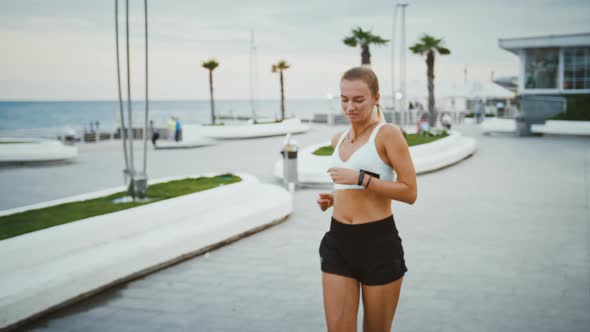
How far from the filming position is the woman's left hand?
109 inches

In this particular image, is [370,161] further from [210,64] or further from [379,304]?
[210,64]

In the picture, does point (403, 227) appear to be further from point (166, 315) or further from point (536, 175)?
point (536, 175)

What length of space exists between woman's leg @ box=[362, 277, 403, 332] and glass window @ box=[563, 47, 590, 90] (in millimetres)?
39271

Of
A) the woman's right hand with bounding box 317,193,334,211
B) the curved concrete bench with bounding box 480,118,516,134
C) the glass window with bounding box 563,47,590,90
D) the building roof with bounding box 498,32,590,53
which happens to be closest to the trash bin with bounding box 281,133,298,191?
the woman's right hand with bounding box 317,193,334,211

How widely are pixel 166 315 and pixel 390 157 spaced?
307cm

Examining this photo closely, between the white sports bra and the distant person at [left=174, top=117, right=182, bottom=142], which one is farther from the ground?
the distant person at [left=174, top=117, right=182, bottom=142]

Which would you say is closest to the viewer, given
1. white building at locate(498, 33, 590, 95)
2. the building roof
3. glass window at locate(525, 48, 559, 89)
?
the building roof

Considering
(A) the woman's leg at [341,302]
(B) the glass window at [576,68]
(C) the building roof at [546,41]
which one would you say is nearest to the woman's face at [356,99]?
(A) the woman's leg at [341,302]

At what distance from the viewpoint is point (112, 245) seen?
608 centimetres

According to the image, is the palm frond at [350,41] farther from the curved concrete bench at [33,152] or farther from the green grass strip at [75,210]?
the green grass strip at [75,210]

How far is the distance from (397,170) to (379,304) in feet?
2.27

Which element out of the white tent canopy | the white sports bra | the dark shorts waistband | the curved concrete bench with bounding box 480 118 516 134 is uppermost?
the white tent canopy

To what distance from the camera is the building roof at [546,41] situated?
35.6 meters

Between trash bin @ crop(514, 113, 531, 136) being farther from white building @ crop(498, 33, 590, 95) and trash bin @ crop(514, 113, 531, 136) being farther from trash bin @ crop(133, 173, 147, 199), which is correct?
trash bin @ crop(133, 173, 147, 199)
